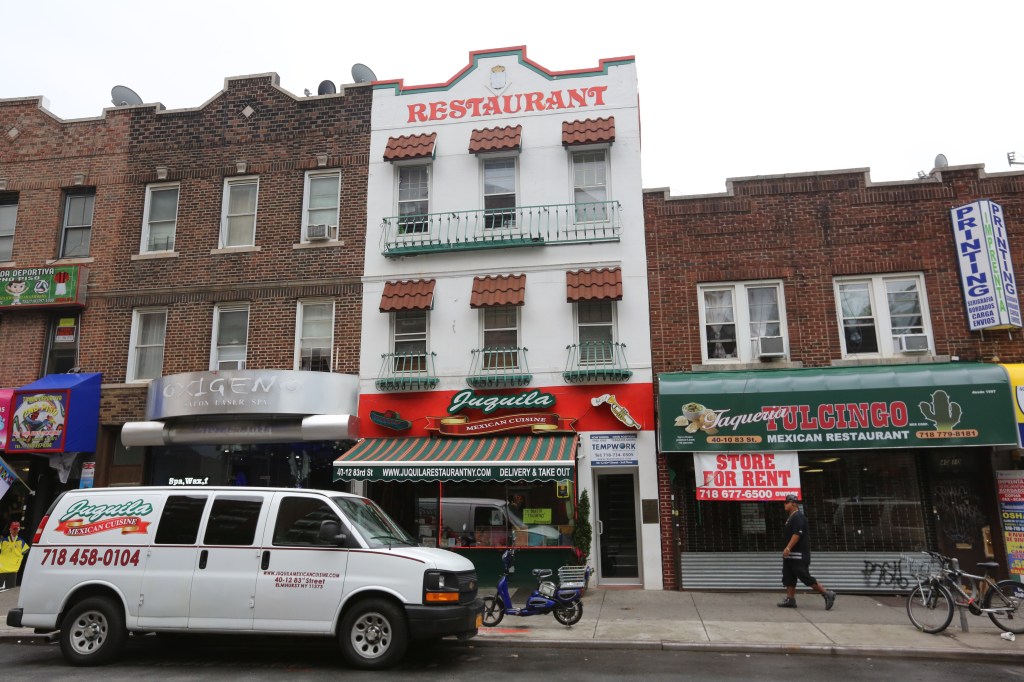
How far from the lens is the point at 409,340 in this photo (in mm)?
15391

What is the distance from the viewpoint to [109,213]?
1695cm

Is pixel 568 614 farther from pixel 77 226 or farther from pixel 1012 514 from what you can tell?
pixel 77 226

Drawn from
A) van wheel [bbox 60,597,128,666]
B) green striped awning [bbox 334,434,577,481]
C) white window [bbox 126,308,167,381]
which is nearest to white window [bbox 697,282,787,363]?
green striped awning [bbox 334,434,577,481]

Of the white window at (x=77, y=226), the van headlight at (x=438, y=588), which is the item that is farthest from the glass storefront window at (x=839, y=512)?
the white window at (x=77, y=226)

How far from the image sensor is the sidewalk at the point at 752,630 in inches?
350

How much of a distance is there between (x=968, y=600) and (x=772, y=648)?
2962 millimetres

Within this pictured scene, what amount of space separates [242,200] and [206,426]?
5.36 meters

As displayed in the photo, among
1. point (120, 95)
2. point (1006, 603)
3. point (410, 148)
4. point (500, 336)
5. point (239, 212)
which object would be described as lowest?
point (1006, 603)

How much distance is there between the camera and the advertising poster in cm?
1241

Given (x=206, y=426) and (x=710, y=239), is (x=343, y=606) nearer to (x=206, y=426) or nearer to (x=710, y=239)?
(x=206, y=426)

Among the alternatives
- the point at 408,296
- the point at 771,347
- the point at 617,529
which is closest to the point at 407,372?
the point at 408,296

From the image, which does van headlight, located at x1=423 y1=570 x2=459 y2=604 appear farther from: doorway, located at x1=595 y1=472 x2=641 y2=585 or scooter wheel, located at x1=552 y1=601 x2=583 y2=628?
doorway, located at x1=595 y1=472 x2=641 y2=585

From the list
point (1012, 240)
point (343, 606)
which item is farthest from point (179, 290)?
point (1012, 240)

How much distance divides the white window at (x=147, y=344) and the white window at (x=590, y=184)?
31.7 ft
